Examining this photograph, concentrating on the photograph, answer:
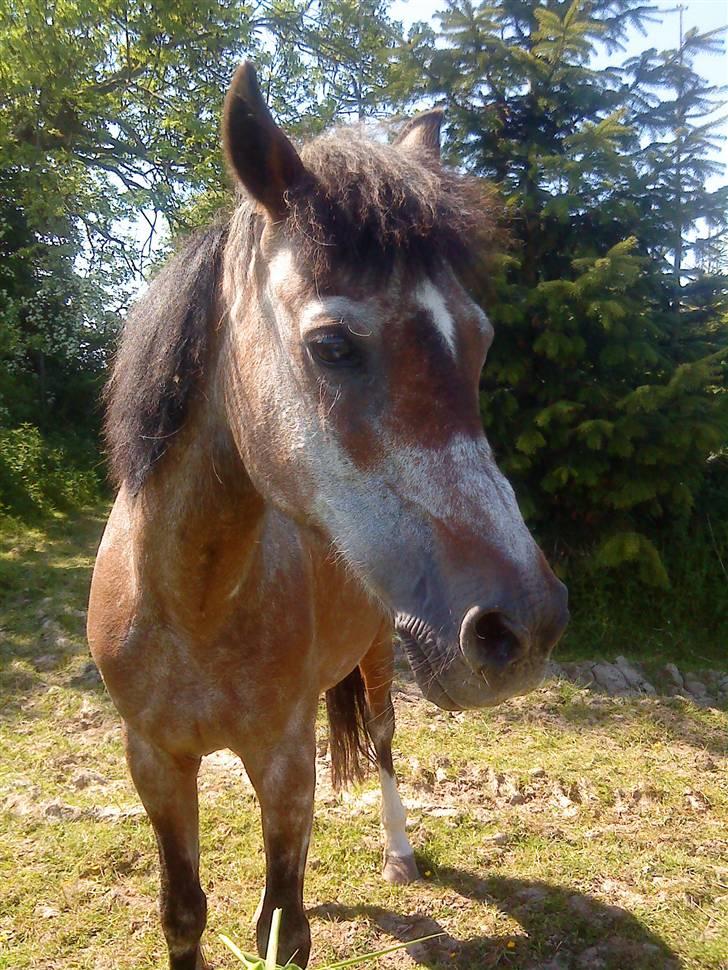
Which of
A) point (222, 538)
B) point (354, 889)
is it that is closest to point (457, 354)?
point (222, 538)

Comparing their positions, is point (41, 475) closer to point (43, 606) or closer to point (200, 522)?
point (43, 606)

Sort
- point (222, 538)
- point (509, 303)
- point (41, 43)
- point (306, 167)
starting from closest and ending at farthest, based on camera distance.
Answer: point (306, 167) → point (222, 538) → point (509, 303) → point (41, 43)

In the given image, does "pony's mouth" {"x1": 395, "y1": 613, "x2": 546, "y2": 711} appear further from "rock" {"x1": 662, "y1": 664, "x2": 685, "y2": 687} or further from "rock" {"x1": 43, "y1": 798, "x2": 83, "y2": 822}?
"rock" {"x1": 662, "y1": 664, "x2": 685, "y2": 687}

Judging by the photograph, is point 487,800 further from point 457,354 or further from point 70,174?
point 70,174

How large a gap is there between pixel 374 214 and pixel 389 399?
34cm

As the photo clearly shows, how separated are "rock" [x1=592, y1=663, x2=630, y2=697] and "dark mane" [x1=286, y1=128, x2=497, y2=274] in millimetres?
4204

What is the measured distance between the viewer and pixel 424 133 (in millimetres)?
1814

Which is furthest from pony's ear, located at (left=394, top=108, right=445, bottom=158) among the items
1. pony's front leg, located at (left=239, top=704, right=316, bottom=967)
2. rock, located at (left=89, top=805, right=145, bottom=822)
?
rock, located at (left=89, top=805, right=145, bottom=822)

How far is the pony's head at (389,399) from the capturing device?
1.09 metres

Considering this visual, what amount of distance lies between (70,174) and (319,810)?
27.0ft

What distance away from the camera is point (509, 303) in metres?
4.94

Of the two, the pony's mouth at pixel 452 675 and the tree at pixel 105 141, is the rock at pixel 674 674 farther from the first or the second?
the tree at pixel 105 141

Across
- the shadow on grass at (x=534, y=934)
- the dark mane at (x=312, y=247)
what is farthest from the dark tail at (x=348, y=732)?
the dark mane at (x=312, y=247)

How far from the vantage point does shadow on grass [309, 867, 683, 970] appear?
2.51 meters
